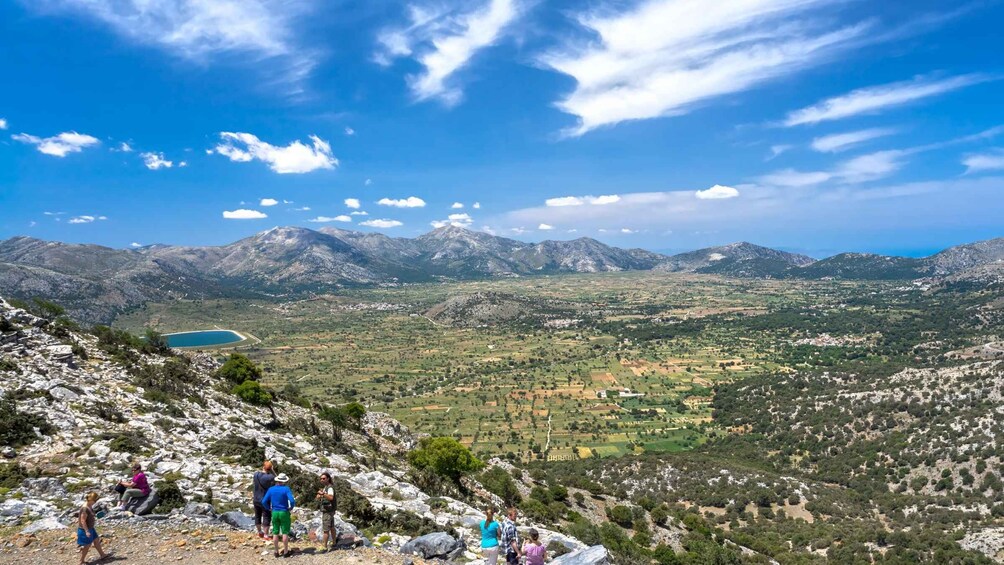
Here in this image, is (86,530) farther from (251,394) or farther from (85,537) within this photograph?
(251,394)

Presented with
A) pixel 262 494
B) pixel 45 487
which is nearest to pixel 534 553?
pixel 262 494

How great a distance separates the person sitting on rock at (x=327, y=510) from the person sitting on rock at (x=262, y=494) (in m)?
1.76

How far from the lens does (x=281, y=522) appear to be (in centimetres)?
1388

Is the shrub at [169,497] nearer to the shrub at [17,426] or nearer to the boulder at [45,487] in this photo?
the boulder at [45,487]

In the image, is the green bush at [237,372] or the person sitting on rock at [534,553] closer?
the person sitting on rock at [534,553]

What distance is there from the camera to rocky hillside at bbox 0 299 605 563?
53.7 feet

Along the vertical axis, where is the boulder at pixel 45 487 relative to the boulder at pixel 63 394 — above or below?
below

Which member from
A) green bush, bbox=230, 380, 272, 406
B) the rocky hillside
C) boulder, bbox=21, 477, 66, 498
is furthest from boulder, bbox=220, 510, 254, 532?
green bush, bbox=230, 380, 272, 406

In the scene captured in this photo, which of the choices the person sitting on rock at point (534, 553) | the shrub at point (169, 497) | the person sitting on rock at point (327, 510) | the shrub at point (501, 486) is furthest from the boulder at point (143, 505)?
the shrub at point (501, 486)

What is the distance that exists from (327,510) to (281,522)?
1.33m

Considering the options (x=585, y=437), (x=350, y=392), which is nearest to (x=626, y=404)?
(x=585, y=437)

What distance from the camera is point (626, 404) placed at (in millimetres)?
133375

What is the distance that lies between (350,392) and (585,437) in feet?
243

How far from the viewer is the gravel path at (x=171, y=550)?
13.4 m
